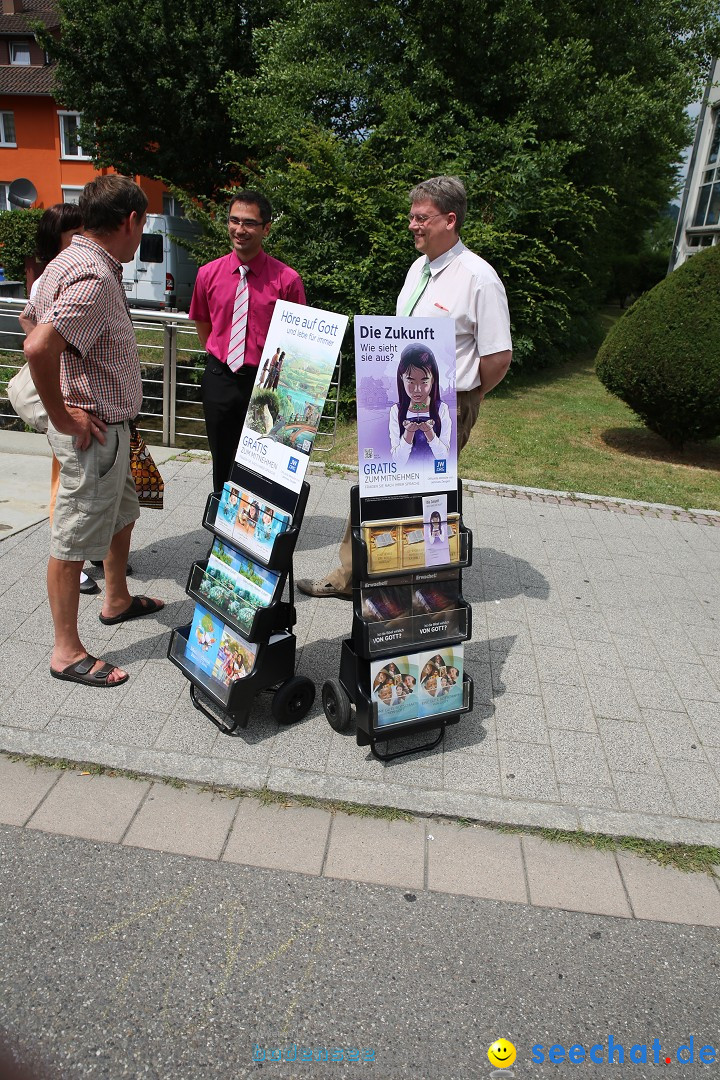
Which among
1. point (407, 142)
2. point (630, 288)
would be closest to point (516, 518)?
point (407, 142)

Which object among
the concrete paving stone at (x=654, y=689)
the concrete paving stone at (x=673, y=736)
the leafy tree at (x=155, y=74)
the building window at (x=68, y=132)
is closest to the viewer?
the concrete paving stone at (x=673, y=736)

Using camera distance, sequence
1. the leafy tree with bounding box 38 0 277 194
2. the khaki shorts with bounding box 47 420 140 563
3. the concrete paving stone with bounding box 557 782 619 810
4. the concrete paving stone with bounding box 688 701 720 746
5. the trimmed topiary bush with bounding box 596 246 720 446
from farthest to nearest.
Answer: the leafy tree with bounding box 38 0 277 194
the trimmed topiary bush with bounding box 596 246 720 446
the concrete paving stone with bounding box 688 701 720 746
the khaki shorts with bounding box 47 420 140 563
the concrete paving stone with bounding box 557 782 619 810

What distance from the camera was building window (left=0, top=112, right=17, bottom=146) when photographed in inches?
1268

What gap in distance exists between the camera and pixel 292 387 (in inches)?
114

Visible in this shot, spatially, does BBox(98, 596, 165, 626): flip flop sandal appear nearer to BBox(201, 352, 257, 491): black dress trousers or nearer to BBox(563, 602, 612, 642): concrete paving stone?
BBox(201, 352, 257, 491): black dress trousers

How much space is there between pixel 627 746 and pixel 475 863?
1.07 metres

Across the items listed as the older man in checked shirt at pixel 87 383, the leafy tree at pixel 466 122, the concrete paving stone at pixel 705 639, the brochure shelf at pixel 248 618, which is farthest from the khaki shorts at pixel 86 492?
the leafy tree at pixel 466 122

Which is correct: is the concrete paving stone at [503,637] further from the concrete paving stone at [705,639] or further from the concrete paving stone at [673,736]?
the concrete paving stone at [705,639]

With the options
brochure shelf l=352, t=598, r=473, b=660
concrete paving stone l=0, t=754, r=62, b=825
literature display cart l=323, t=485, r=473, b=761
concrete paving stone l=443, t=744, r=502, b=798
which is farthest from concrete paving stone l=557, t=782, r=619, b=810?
concrete paving stone l=0, t=754, r=62, b=825

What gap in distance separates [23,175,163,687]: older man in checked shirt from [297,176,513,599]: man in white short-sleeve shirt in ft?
4.08

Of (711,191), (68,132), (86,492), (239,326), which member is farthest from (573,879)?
(68,132)

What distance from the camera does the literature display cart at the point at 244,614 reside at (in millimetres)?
3025

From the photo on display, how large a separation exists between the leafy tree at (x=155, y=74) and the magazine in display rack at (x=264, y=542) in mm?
19349

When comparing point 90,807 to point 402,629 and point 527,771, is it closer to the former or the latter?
point 402,629
